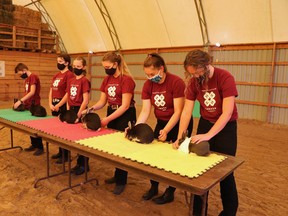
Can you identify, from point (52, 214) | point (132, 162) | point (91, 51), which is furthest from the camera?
point (91, 51)

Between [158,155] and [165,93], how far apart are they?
2.33 ft

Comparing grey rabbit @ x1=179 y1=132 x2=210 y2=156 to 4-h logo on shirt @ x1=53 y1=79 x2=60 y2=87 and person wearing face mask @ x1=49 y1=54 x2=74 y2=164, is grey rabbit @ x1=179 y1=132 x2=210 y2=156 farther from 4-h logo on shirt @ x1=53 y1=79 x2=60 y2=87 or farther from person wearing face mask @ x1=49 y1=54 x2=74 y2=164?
4-h logo on shirt @ x1=53 y1=79 x2=60 y2=87

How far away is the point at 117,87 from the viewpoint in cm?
289

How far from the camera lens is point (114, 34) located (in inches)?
428

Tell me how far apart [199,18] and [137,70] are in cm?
367

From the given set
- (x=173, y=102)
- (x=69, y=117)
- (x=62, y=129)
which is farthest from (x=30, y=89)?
(x=173, y=102)

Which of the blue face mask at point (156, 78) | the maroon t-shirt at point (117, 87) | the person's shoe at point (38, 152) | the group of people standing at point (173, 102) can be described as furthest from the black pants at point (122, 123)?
the person's shoe at point (38, 152)

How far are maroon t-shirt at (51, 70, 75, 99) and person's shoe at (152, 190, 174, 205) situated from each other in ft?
6.58

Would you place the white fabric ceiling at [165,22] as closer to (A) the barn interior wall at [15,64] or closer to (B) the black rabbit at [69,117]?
(A) the barn interior wall at [15,64]

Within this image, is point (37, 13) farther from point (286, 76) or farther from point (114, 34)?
point (286, 76)

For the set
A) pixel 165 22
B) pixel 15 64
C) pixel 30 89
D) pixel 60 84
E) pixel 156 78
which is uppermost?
pixel 165 22

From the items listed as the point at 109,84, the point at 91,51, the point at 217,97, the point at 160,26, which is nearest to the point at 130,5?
the point at 160,26

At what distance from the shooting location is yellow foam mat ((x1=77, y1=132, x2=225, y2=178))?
1727mm

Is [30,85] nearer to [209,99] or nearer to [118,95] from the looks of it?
[118,95]
